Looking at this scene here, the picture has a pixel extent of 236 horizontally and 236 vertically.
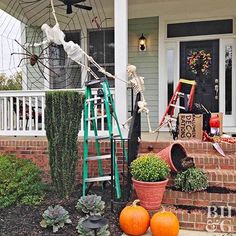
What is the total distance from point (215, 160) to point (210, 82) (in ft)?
9.98

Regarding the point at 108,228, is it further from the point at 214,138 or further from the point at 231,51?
the point at 231,51

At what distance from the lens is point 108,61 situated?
7.27m

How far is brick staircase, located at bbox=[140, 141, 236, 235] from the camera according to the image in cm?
333

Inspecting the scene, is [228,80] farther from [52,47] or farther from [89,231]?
[89,231]

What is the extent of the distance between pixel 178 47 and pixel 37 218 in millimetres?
4781

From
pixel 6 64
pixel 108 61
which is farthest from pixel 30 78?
pixel 6 64

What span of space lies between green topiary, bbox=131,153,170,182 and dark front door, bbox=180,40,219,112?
140 inches

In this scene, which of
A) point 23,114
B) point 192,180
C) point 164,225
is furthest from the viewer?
point 23,114

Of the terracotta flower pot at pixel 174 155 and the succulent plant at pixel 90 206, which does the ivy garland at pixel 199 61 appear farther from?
the succulent plant at pixel 90 206

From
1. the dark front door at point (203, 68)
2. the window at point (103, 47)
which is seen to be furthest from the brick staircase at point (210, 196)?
the window at point (103, 47)

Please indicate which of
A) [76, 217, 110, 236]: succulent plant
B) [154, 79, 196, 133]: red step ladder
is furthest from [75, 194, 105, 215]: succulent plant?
[154, 79, 196, 133]: red step ladder

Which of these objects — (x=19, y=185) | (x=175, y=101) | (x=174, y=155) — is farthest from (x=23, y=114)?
(x=174, y=155)

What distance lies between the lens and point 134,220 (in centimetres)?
318

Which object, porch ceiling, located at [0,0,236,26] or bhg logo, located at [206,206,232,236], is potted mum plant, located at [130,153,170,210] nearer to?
bhg logo, located at [206,206,232,236]
